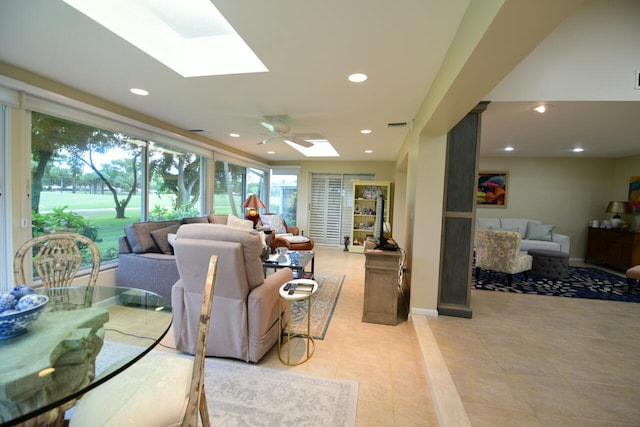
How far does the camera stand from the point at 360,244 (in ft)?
22.6

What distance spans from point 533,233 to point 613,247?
1406 mm

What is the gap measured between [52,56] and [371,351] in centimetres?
363

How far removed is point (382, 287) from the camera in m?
2.82

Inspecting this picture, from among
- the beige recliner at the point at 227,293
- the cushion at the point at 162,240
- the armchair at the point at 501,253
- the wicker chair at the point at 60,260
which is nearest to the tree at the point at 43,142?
the cushion at the point at 162,240

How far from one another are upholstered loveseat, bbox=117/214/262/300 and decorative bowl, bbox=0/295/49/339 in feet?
6.58

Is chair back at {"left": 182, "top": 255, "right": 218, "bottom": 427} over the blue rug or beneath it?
over

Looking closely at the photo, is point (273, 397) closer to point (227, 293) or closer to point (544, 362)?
point (227, 293)

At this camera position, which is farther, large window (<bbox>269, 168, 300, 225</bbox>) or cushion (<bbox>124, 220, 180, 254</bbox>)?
large window (<bbox>269, 168, 300, 225</bbox>)

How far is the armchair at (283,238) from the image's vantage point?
477 cm

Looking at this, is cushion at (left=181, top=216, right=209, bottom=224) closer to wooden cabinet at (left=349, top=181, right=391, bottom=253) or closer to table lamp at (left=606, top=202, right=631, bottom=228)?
wooden cabinet at (left=349, top=181, right=391, bottom=253)

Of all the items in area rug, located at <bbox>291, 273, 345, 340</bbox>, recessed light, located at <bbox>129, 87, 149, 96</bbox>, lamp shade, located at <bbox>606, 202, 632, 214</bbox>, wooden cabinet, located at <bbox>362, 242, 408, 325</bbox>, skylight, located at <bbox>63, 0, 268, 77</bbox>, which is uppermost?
skylight, located at <bbox>63, 0, 268, 77</bbox>

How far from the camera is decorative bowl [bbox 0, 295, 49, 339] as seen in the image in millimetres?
1021

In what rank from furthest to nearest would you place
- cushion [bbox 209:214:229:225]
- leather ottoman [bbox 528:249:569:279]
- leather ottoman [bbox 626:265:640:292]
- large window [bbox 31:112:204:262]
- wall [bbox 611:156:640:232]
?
wall [bbox 611:156:640:232], cushion [bbox 209:214:229:225], leather ottoman [bbox 528:249:569:279], leather ottoman [bbox 626:265:640:292], large window [bbox 31:112:204:262]

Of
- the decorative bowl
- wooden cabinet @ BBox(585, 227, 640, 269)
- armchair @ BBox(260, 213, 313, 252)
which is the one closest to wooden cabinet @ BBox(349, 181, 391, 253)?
armchair @ BBox(260, 213, 313, 252)
